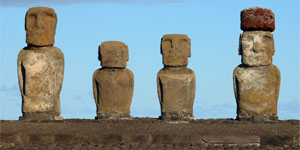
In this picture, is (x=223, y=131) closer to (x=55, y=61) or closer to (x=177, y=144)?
(x=177, y=144)

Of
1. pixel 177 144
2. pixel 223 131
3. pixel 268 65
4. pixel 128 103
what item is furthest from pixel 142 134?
pixel 268 65

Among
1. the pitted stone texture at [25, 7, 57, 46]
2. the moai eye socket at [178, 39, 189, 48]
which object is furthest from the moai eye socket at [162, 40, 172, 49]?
the pitted stone texture at [25, 7, 57, 46]

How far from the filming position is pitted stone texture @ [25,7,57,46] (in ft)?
55.8

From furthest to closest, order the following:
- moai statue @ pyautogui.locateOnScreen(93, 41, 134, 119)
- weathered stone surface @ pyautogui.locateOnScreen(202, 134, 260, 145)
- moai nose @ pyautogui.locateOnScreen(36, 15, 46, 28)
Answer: moai statue @ pyautogui.locateOnScreen(93, 41, 134, 119), moai nose @ pyautogui.locateOnScreen(36, 15, 46, 28), weathered stone surface @ pyautogui.locateOnScreen(202, 134, 260, 145)

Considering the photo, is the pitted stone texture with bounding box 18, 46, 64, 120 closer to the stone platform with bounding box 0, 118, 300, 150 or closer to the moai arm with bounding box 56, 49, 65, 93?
the moai arm with bounding box 56, 49, 65, 93

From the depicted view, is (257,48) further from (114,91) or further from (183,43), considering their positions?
(114,91)

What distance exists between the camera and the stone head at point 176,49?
56.6 feet

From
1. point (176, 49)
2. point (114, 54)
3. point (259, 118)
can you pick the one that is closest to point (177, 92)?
point (176, 49)

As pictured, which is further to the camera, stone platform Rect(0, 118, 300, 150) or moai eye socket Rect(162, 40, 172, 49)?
moai eye socket Rect(162, 40, 172, 49)

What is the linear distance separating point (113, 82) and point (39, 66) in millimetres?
2140

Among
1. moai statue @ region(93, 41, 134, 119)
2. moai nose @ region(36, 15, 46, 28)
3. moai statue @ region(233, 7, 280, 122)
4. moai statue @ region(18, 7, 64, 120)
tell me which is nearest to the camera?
moai nose @ region(36, 15, 46, 28)

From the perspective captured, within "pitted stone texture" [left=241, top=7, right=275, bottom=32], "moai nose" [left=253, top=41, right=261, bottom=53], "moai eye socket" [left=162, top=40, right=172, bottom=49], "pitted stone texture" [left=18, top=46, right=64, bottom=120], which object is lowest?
"pitted stone texture" [left=18, top=46, right=64, bottom=120]

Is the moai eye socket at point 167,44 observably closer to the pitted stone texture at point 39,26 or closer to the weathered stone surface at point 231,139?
the pitted stone texture at point 39,26

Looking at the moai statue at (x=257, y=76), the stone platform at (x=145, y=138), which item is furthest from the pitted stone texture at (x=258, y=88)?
the stone platform at (x=145, y=138)
